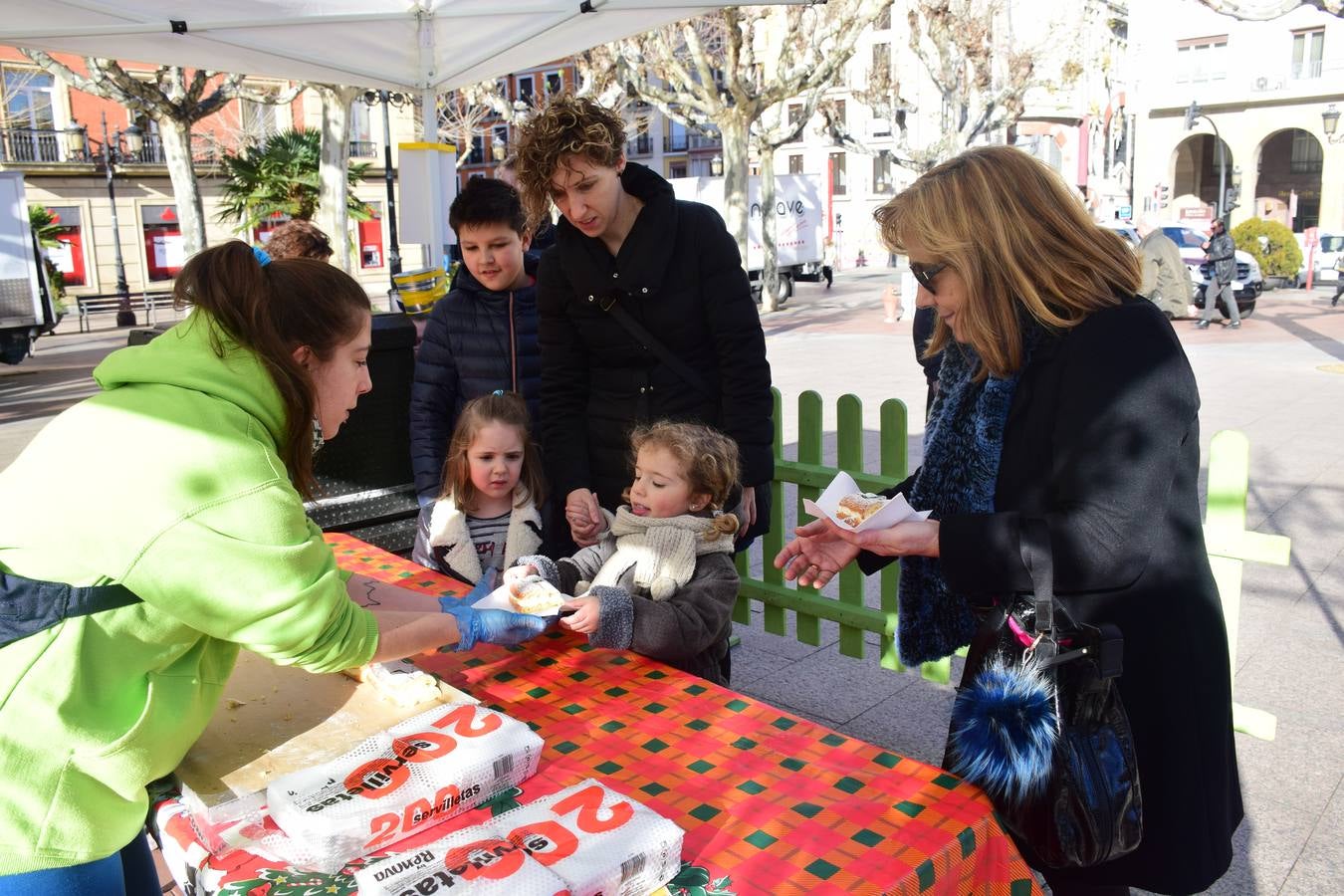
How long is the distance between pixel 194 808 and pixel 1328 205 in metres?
44.8

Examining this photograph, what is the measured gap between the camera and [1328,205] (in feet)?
124

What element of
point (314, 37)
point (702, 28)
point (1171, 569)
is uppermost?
point (702, 28)

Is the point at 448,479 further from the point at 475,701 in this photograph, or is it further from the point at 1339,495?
the point at 1339,495

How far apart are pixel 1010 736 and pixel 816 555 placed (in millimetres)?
660

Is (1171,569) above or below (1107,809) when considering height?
above

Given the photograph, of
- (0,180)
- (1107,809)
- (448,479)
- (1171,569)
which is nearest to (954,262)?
(1171,569)

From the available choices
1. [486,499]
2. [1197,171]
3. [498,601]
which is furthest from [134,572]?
[1197,171]

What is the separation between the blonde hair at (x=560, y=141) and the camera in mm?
2721

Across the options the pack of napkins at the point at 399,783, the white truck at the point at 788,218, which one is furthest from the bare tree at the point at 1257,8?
the white truck at the point at 788,218

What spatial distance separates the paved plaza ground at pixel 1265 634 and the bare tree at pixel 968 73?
494 inches

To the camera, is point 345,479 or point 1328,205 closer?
point 345,479

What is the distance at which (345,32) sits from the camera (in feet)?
16.1

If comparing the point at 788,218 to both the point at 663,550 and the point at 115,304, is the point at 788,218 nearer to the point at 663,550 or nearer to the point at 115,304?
the point at 115,304

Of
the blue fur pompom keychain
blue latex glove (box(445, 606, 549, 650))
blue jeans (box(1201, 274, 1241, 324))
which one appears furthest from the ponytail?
blue jeans (box(1201, 274, 1241, 324))
